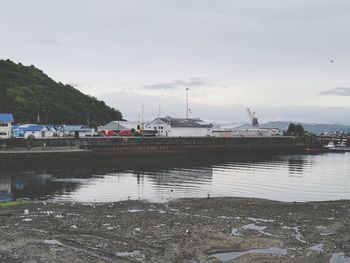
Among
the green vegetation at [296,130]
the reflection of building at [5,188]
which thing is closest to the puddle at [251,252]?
the reflection of building at [5,188]

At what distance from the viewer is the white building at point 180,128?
96625mm

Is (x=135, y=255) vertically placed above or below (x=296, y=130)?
below

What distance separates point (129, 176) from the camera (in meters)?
45.4

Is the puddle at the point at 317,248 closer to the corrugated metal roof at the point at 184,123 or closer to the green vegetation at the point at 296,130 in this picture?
the corrugated metal roof at the point at 184,123

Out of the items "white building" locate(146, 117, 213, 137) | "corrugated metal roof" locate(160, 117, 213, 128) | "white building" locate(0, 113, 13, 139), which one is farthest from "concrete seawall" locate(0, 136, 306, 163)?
"corrugated metal roof" locate(160, 117, 213, 128)

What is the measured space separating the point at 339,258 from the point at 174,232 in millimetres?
Answer: 6737

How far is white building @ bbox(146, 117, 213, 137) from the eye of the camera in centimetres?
9662

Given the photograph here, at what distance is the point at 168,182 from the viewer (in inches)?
1590

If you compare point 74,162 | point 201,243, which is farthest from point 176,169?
point 201,243

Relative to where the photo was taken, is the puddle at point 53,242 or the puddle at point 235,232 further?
the puddle at point 235,232

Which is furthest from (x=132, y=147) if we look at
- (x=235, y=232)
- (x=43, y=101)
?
(x=43, y=101)

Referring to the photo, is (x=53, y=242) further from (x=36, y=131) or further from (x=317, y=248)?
(x=36, y=131)

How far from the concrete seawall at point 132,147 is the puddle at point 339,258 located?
146ft

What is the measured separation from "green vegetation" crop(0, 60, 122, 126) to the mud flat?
91383 mm
